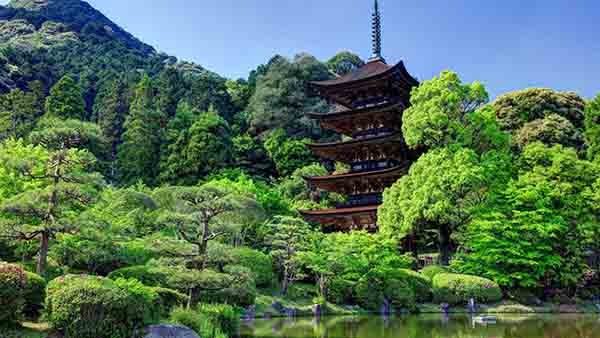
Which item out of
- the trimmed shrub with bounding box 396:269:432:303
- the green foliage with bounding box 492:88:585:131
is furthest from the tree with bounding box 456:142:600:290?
the green foliage with bounding box 492:88:585:131

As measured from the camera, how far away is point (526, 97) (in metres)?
38.5

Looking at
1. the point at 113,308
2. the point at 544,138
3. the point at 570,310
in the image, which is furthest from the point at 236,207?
the point at 544,138

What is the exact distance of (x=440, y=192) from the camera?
22.8 metres

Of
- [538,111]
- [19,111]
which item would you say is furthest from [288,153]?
[19,111]

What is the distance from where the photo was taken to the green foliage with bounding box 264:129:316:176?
42.2m

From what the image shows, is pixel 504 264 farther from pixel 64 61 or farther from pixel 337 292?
pixel 64 61

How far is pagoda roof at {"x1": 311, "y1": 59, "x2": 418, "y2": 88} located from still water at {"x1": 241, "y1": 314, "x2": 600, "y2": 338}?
1634 cm

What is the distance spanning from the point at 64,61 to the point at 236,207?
206 ft

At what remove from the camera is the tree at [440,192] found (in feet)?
74.4

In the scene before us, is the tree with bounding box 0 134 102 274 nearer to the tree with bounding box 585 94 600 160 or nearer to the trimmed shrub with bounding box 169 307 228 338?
the trimmed shrub with bounding box 169 307 228 338

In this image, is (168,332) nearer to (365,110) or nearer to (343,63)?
(365,110)

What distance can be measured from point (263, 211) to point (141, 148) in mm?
28803

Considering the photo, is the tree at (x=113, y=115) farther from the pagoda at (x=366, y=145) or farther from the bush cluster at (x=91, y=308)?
the bush cluster at (x=91, y=308)

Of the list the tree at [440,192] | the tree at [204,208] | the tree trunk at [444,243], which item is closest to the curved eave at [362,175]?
the tree at [440,192]
